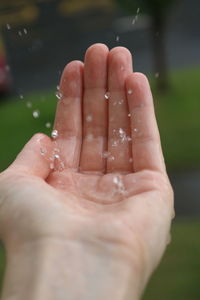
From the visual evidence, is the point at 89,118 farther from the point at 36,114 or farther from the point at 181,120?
the point at 36,114

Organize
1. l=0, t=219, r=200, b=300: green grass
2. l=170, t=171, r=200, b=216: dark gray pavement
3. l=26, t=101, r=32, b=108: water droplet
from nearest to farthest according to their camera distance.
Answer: l=0, t=219, r=200, b=300: green grass
l=170, t=171, r=200, b=216: dark gray pavement
l=26, t=101, r=32, b=108: water droplet

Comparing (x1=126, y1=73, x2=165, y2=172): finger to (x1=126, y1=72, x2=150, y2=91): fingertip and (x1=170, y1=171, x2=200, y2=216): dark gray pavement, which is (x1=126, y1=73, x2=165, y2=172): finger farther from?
(x1=170, y1=171, x2=200, y2=216): dark gray pavement

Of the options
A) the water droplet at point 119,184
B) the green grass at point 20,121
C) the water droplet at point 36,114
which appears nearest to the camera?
the water droplet at point 119,184

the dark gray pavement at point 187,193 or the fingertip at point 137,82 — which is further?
the dark gray pavement at point 187,193

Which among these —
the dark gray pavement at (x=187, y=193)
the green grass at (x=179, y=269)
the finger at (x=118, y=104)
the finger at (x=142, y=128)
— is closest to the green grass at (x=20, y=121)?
the dark gray pavement at (x=187, y=193)

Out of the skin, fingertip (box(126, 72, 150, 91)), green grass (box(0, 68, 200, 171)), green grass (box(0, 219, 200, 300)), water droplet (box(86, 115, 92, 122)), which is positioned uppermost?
fingertip (box(126, 72, 150, 91))

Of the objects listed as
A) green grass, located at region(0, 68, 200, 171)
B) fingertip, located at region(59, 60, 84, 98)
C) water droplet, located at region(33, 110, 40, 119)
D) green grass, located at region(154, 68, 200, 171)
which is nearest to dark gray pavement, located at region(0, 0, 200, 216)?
green grass, located at region(0, 68, 200, 171)

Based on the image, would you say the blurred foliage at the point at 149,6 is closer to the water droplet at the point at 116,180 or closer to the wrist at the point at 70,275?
the water droplet at the point at 116,180
